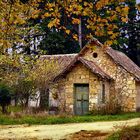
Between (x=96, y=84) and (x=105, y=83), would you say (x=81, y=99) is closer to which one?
(x=96, y=84)

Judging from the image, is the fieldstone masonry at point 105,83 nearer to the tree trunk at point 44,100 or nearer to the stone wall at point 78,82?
the stone wall at point 78,82

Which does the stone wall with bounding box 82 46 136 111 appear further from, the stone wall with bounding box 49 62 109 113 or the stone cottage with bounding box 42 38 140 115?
the stone wall with bounding box 49 62 109 113

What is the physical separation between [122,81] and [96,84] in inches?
79.1

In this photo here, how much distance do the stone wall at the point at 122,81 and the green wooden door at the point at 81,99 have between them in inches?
79.6

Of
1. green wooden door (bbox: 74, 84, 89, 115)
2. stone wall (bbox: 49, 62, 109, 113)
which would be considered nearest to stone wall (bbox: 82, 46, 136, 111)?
stone wall (bbox: 49, 62, 109, 113)

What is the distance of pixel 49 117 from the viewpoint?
22219 mm

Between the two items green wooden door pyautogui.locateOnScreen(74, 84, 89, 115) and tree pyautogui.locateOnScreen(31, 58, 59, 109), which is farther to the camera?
tree pyautogui.locateOnScreen(31, 58, 59, 109)

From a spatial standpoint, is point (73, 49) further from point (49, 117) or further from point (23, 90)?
point (49, 117)

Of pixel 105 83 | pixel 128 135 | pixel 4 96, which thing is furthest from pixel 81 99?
pixel 128 135

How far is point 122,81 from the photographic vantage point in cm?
2923

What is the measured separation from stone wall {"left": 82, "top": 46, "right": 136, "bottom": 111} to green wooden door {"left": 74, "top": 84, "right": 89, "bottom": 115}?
79.6 inches

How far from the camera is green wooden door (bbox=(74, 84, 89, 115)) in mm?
28556

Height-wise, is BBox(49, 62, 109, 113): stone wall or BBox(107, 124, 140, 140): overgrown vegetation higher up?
BBox(49, 62, 109, 113): stone wall

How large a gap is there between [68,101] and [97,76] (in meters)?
2.56
